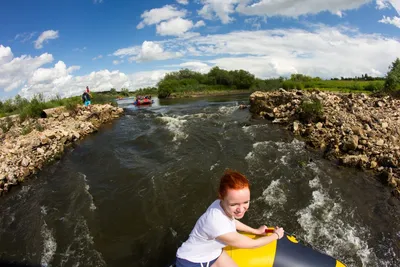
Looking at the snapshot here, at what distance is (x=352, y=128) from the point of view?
11625mm

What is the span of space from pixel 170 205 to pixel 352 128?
960cm

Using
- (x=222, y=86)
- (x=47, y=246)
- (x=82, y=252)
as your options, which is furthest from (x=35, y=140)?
(x=222, y=86)

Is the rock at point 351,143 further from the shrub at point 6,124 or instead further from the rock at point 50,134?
the shrub at point 6,124

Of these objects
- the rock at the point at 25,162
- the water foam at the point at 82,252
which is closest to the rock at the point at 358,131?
the water foam at the point at 82,252

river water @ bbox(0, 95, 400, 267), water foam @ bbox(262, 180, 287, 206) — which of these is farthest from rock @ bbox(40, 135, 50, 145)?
water foam @ bbox(262, 180, 287, 206)

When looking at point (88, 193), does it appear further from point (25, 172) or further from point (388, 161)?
point (388, 161)

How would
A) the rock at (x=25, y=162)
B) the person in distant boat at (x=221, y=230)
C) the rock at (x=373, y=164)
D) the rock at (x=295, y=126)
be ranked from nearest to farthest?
the person in distant boat at (x=221, y=230)
the rock at (x=373, y=164)
the rock at (x=25, y=162)
the rock at (x=295, y=126)

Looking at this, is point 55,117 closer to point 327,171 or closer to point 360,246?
point 327,171

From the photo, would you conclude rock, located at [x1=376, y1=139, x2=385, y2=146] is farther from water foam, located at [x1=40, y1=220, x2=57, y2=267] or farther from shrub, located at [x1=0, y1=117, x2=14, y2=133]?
shrub, located at [x1=0, y1=117, x2=14, y2=133]

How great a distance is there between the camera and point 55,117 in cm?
2017

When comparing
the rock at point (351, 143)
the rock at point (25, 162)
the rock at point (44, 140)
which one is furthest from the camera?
the rock at point (44, 140)

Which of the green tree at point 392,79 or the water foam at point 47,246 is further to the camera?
the green tree at point 392,79

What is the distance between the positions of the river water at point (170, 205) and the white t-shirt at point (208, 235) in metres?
2.84

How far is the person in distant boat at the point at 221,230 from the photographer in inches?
106
